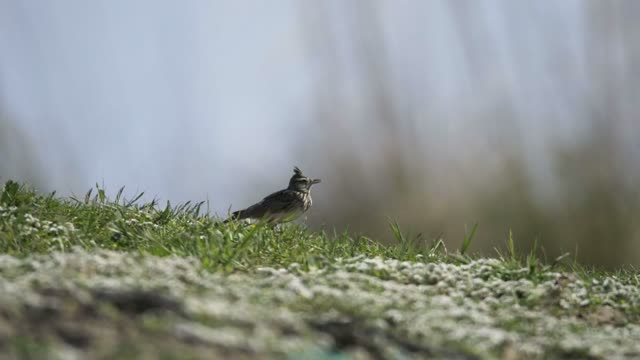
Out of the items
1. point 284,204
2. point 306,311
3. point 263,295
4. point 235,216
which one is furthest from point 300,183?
point 306,311

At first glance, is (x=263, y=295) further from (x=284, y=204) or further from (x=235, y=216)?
(x=284, y=204)

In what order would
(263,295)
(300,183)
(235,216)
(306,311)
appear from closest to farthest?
(306,311) < (263,295) < (235,216) < (300,183)

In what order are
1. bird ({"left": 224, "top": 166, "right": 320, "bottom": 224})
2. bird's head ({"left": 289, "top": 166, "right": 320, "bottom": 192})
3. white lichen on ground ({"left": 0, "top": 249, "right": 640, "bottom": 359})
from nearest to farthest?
white lichen on ground ({"left": 0, "top": 249, "right": 640, "bottom": 359}) → bird ({"left": 224, "top": 166, "right": 320, "bottom": 224}) → bird's head ({"left": 289, "top": 166, "right": 320, "bottom": 192})

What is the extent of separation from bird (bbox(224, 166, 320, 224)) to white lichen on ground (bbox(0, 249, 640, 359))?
150 inches

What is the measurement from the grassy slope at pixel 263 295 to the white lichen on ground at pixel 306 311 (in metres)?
0.01

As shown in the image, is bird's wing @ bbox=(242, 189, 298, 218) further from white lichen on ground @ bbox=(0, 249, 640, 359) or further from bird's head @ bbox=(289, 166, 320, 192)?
white lichen on ground @ bbox=(0, 249, 640, 359)

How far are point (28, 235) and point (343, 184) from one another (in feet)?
25.9

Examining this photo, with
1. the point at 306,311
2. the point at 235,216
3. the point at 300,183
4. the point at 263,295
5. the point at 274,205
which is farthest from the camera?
the point at 300,183

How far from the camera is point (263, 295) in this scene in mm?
5883

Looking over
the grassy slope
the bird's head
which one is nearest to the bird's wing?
the bird's head

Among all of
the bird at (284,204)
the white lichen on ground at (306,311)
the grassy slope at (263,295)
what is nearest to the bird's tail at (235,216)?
the bird at (284,204)

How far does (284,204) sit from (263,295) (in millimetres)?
5967

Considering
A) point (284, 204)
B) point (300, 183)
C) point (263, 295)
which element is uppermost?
point (263, 295)

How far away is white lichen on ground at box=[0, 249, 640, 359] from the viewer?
4.68 meters
